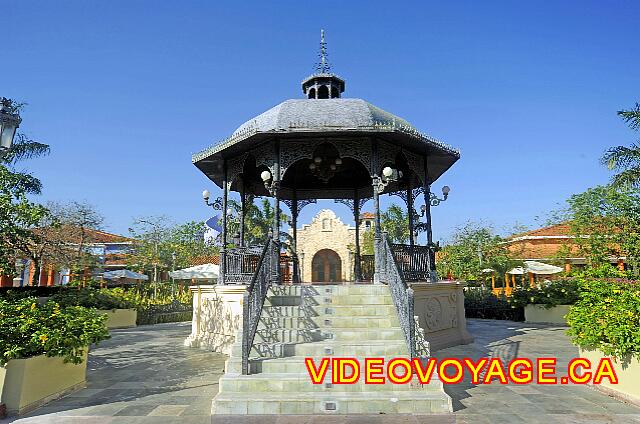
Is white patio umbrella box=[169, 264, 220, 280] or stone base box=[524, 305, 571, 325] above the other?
white patio umbrella box=[169, 264, 220, 280]

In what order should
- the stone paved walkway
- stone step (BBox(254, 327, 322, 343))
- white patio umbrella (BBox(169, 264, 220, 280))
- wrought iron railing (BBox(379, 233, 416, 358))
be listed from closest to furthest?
the stone paved walkway
wrought iron railing (BBox(379, 233, 416, 358))
stone step (BBox(254, 327, 322, 343))
white patio umbrella (BBox(169, 264, 220, 280))

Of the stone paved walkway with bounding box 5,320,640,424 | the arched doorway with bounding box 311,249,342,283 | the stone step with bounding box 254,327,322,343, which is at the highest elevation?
the arched doorway with bounding box 311,249,342,283

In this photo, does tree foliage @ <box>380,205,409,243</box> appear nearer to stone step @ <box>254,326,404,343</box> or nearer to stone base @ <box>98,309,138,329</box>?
stone base @ <box>98,309,138,329</box>

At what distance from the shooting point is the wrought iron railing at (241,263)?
31.3 ft

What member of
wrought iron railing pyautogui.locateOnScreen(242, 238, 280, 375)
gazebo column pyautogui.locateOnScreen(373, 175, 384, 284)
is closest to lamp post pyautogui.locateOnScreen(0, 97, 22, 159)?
wrought iron railing pyautogui.locateOnScreen(242, 238, 280, 375)

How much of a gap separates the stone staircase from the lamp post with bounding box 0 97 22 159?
4508mm

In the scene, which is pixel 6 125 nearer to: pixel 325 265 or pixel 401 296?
pixel 401 296

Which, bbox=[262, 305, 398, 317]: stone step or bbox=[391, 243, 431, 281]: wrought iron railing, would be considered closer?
bbox=[262, 305, 398, 317]: stone step

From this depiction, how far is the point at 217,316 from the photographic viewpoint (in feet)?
31.2

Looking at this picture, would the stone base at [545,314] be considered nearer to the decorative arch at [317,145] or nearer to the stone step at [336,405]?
the decorative arch at [317,145]

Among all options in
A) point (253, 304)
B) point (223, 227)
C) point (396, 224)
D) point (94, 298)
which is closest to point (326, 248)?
point (396, 224)

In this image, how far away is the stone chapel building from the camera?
32.5 metres

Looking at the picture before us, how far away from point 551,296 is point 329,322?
12.4 metres

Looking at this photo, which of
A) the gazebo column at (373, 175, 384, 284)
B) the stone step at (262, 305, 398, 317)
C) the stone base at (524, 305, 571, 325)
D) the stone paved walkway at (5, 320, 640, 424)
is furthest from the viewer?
the stone base at (524, 305, 571, 325)
